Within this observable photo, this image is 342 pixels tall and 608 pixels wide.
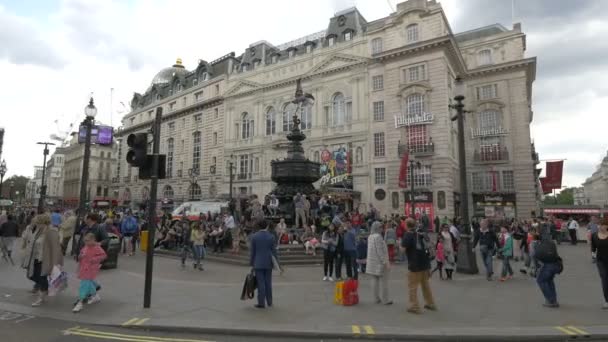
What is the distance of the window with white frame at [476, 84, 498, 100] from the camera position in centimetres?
3922

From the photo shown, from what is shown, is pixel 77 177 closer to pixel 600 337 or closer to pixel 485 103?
pixel 485 103

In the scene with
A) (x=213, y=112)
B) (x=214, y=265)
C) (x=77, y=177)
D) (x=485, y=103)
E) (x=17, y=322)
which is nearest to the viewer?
(x=17, y=322)

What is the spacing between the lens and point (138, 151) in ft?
23.6

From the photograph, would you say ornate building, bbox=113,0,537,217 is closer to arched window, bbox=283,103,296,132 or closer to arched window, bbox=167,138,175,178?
arched window, bbox=283,103,296,132

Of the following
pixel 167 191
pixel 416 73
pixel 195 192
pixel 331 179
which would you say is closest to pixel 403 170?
pixel 331 179

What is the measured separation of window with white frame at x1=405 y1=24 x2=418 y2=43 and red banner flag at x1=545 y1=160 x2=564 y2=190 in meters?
17.6

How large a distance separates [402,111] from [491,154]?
10.7 meters

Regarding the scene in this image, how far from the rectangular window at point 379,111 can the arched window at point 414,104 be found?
271 centimetres

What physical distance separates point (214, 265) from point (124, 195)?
62372mm

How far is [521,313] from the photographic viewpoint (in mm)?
6812

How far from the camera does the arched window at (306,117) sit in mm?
43344

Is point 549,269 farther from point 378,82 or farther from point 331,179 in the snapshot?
point 378,82

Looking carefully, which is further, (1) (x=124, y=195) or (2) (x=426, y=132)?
(1) (x=124, y=195)

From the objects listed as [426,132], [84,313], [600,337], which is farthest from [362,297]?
[426,132]
